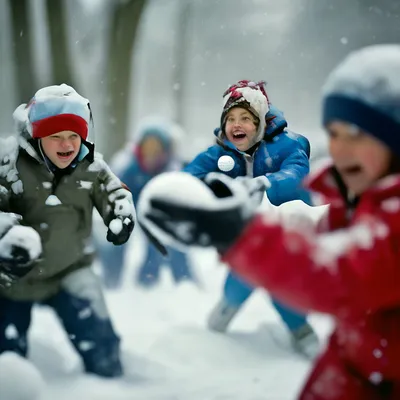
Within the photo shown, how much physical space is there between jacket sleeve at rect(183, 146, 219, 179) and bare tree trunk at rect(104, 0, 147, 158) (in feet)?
3.09

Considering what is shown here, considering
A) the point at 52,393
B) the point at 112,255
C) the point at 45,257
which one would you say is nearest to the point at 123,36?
the point at 112,255

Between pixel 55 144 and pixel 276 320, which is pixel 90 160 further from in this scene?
pixel 276 320

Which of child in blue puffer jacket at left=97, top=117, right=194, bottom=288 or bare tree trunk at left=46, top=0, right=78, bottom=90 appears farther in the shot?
child in blue puffer jacket at left=97, top=117, right=194, bottom=288

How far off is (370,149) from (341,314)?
0.18 meters

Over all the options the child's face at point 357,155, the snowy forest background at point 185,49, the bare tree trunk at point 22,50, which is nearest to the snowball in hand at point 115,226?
the snowy forest background at point 185,49

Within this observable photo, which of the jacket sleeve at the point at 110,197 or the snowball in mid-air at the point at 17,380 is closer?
the snowball in mid-air at the point at 17,380

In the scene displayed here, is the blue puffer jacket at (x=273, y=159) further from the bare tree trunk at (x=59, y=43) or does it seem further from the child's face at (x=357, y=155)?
the bare tree trunk at (x=59, y=43)

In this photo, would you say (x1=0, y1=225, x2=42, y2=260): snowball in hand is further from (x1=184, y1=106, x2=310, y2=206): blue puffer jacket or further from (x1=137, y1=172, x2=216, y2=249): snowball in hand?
(x1=137, y1=172, x2=216, y2=249): snowball in hand

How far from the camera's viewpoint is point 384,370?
1.86 ft

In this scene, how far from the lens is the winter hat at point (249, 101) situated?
96cm

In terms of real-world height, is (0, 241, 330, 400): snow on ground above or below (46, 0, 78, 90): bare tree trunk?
below

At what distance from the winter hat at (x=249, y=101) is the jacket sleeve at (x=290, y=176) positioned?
0.07m

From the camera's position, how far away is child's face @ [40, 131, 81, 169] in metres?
1.02

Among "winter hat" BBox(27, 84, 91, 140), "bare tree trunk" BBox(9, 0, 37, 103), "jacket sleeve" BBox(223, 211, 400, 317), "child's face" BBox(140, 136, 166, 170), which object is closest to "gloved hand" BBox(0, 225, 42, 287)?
"winter hat" BBox(27, 84, 91, 140)
